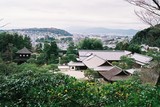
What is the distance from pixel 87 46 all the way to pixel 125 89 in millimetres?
42667

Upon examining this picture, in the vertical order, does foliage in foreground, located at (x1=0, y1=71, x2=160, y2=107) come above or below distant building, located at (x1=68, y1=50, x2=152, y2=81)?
above

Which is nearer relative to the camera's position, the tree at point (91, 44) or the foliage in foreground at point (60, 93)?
the foliage in foreground at point (60, 93)

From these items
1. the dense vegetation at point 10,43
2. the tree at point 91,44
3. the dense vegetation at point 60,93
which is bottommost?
the tree at point 91,44

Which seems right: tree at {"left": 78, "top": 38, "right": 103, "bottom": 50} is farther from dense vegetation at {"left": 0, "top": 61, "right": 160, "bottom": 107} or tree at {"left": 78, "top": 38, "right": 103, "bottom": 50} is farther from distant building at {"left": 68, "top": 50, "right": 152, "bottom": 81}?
dense vegetation at {"left": 0, "top": 61, "right": 160, "bottom": 107}

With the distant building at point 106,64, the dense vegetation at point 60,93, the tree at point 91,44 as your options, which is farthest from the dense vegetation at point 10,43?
the dense vegetation at point 60,93

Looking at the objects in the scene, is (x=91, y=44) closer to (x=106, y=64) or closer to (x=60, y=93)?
(x=106, y=64)

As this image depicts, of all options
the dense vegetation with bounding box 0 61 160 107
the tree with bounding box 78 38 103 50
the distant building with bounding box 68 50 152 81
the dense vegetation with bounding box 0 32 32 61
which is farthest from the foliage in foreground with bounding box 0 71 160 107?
the tree with bounding box 78 38 103 50

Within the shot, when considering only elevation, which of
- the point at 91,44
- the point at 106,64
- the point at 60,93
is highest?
the point at 60,93

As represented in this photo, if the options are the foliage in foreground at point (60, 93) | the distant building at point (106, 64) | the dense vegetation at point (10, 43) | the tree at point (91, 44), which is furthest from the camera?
the tree at point (91, 44)

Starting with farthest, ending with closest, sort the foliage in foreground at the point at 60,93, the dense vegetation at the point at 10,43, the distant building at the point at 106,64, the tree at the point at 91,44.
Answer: the tree at the point at 91,44
the dense vegetation at the point at 10,43
the distant building at the point at 106,64
the foliage in foreground at the point at 60,93

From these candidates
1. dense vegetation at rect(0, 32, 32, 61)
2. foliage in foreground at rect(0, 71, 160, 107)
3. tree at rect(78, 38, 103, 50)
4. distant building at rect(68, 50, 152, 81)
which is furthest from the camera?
→ tree at rect(78, 38, 103, 50)

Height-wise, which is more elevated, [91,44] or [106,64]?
[106,64]

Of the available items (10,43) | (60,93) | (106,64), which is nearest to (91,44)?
(10,43)

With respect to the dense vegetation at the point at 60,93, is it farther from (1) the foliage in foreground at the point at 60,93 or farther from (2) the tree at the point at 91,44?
(2) the tree at the point at 91,44
